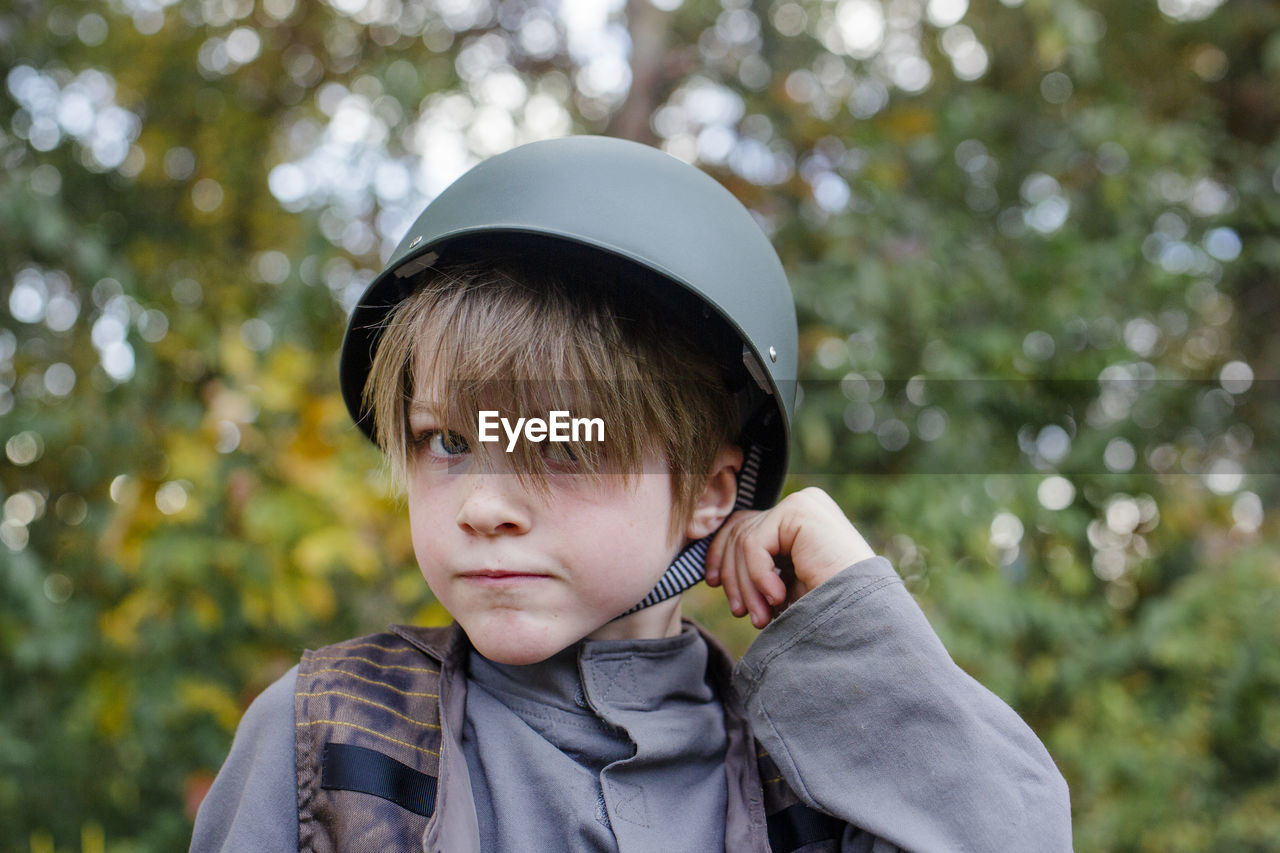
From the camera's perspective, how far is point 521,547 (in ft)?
3.21

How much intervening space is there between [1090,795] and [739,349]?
248cm

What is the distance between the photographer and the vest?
930 mm

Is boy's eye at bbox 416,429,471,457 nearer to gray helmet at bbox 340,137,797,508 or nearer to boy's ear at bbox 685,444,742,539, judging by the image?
gray helmet at bbox 340,137,797,508

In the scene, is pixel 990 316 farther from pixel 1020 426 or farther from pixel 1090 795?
pixel 1090 795

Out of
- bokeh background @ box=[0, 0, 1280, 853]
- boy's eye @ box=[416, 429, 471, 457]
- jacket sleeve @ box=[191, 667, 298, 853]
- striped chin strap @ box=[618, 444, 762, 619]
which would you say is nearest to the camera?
jacket sleeve @ box=[191, 667, 298, 853]

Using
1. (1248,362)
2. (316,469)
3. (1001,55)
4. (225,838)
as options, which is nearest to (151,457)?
(316,469)

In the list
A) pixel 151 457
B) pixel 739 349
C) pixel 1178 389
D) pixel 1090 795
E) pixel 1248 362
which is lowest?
pixel 1090 795

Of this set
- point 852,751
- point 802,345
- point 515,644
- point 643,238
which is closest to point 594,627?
point 515,644

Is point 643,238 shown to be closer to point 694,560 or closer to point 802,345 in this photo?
point 694,560

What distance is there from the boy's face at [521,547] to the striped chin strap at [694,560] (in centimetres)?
11

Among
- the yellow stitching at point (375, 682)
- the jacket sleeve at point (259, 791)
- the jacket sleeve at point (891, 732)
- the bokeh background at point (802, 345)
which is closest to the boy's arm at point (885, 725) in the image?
the jacket sleeve at point (891, 732)

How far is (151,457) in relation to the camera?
8.25 ft

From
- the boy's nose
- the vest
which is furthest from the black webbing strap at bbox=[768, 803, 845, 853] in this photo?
the boy's nose

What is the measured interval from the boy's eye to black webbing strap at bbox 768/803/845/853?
1.84ft
